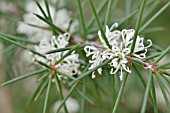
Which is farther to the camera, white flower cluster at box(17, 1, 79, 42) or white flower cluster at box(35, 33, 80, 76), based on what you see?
white flower cluster at box(17, 1, 79, 42)

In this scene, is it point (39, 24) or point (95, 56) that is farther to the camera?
point (39, 24)

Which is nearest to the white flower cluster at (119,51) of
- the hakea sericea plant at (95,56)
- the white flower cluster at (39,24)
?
the hakea sericea plant at (95,56)

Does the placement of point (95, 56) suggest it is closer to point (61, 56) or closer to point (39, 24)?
point (61, 56)

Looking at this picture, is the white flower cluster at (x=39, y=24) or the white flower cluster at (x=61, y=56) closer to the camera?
the white flower cluster at (x=61, y=56)

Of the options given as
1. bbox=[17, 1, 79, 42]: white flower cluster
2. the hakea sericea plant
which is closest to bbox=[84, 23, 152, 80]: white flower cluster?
the hakea sericea plant

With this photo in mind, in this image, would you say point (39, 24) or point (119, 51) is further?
point (39, 24)

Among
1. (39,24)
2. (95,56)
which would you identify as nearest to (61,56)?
(95,56)

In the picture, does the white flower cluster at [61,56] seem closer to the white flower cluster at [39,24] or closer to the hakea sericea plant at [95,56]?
the hakea sericea plant at [95,56]

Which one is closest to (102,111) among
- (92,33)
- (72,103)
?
(72,103)

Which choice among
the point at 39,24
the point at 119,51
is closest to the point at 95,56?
the point at 119,51

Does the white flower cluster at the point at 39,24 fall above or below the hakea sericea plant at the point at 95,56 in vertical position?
above

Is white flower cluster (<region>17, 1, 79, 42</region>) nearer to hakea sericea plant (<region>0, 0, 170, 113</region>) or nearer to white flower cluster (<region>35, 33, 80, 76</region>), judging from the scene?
hakea sericea plant (<region>0, 0, 170, 113</region>)
